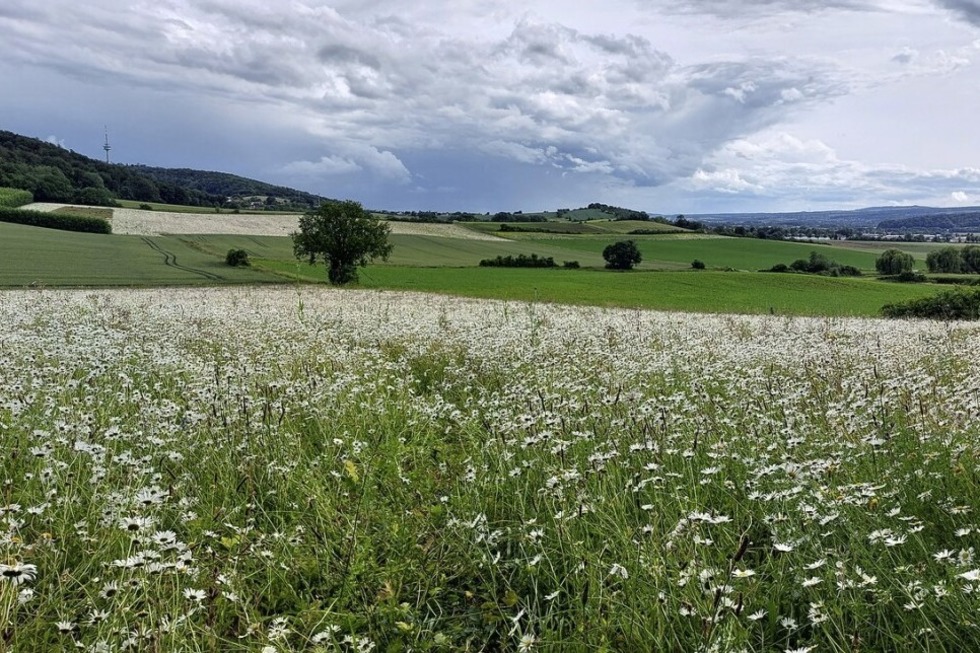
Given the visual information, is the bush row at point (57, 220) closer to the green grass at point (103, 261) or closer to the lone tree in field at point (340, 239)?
the green grass at point (103, 261)

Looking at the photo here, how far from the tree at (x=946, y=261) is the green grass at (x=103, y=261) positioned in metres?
87.5

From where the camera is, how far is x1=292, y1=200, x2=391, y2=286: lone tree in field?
59625 millimetres

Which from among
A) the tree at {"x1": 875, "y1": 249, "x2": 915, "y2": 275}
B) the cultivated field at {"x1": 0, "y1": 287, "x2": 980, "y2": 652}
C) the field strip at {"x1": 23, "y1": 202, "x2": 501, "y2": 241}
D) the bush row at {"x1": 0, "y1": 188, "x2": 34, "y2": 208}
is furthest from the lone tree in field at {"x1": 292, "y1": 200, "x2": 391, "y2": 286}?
the tree at {"x1": 875, "y1": 249, "x2": 915, "y2": 275}

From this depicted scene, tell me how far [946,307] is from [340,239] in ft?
151

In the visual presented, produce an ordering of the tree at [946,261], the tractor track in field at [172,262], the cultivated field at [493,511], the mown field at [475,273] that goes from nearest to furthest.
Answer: the cultivated field at [493,511] → the mown field at [475,273] → the tractor track in field at [172,262] → the tree at [946,261]

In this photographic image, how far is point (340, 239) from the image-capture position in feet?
197

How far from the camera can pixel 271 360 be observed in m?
9.73

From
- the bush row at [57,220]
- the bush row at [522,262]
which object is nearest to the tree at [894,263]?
the bush row at [522,262]

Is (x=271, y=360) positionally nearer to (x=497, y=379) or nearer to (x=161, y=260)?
(x=497, y=379)

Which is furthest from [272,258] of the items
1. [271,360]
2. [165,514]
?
[165,514]

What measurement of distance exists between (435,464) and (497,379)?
337 centimetres

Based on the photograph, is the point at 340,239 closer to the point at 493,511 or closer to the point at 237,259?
the point at 237,259

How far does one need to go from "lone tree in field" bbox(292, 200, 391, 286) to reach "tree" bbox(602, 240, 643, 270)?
35449 millimetres

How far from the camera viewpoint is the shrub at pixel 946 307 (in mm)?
29062
